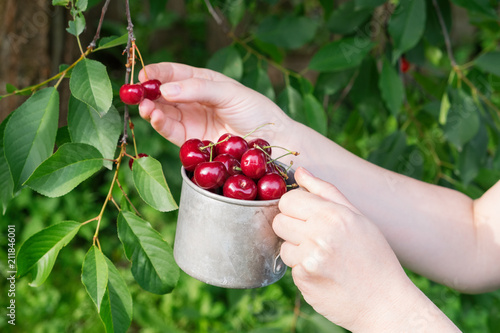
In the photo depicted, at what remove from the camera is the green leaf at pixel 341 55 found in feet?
4.96

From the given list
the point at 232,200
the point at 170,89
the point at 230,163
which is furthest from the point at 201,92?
the point at 232,200

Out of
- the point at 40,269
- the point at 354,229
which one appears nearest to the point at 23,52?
the point at 40,269

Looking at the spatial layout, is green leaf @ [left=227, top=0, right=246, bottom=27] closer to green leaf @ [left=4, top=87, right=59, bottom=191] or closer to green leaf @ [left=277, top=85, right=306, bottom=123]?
green leaf @ [left=277, top=85, right=306, bottom=123]

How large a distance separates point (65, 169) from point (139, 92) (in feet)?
0.71

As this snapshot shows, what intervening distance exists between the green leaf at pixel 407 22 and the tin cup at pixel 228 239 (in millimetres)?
756

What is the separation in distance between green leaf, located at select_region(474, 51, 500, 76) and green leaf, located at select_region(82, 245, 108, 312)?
130 centimetres

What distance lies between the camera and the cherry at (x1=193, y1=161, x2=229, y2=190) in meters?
0.93

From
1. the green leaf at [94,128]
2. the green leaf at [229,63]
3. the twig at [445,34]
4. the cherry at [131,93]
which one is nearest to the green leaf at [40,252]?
the green leaf at [94,128]

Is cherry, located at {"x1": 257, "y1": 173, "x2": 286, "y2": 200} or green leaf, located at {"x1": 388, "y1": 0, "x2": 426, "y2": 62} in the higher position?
green leaf, located at {"x1": 388, "y1": 0, "x2": 426, "y2": 62}

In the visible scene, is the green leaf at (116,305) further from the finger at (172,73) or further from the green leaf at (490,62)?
the green leaf at (490,62)

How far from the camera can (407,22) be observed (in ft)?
4.69

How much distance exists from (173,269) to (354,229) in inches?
13.6

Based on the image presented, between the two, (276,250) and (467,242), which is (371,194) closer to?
(467,242)

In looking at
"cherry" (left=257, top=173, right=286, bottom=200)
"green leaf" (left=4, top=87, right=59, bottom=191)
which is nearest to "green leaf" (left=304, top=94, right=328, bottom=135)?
"cherry" (left=257, top=173, right=286, bottom=200)
